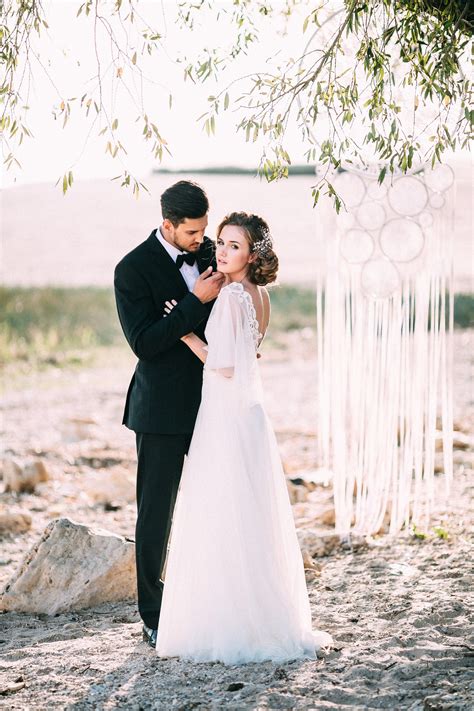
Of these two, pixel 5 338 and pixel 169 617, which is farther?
pixel 5 338

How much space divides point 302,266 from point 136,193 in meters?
27.2

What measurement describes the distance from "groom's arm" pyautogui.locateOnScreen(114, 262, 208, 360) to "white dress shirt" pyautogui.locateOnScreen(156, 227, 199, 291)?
0.19m

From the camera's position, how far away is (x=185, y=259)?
Answer: 429cm

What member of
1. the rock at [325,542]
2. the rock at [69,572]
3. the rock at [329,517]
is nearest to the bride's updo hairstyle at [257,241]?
the rock at [69,572]

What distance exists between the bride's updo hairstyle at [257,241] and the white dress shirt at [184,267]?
24 centimetres

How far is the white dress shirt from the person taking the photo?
4270 millimetres

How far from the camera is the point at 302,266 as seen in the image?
1226 inches

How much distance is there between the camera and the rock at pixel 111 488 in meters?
7.87

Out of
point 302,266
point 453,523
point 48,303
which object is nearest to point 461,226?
point 302,266

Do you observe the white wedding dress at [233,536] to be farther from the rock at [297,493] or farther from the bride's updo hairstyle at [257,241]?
the rock at [297,493]

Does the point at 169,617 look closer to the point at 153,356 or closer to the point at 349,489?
the point at 153,356

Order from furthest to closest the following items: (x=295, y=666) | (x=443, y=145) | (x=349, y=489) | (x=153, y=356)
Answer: (x=349, y=489), (x=443, y=145), (x=153, y=356), (x=295, y=666)

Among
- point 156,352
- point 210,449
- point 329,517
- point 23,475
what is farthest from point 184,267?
point 23,475

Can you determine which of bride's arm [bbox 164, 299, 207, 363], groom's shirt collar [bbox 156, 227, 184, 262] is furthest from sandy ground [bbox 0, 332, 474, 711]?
groom's shirt collar [bbox 156, 227, 184, 262]
